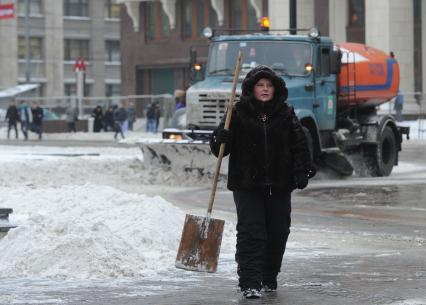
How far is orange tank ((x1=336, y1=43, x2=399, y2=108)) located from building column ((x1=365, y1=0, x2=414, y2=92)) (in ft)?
77.6

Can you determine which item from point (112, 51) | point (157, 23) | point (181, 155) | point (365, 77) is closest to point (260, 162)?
point (181, 155)

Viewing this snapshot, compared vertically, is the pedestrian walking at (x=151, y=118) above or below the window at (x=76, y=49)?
below

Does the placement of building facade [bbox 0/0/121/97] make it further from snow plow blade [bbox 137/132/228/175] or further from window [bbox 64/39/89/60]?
snow plow blade [bbox 137/132/228/175]

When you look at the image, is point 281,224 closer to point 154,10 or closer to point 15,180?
point 15,180

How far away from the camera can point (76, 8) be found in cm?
9831

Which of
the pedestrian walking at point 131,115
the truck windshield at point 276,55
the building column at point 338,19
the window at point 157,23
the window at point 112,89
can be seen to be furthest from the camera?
the window at point 112,89

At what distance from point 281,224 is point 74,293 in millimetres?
1637

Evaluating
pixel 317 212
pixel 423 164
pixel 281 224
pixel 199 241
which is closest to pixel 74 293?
pixel 199 241

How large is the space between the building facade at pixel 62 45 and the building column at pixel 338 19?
39.0 meters

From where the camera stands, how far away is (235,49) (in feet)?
76.2

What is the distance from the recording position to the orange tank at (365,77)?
24.4m

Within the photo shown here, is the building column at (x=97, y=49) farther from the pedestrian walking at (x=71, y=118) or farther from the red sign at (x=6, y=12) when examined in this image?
the pedestrian walking at (x=71, y=118)

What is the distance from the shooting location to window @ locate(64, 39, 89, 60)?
324ft

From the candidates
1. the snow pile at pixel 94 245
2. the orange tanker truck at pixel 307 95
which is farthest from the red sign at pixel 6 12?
the snow pile at pixel 94 245
